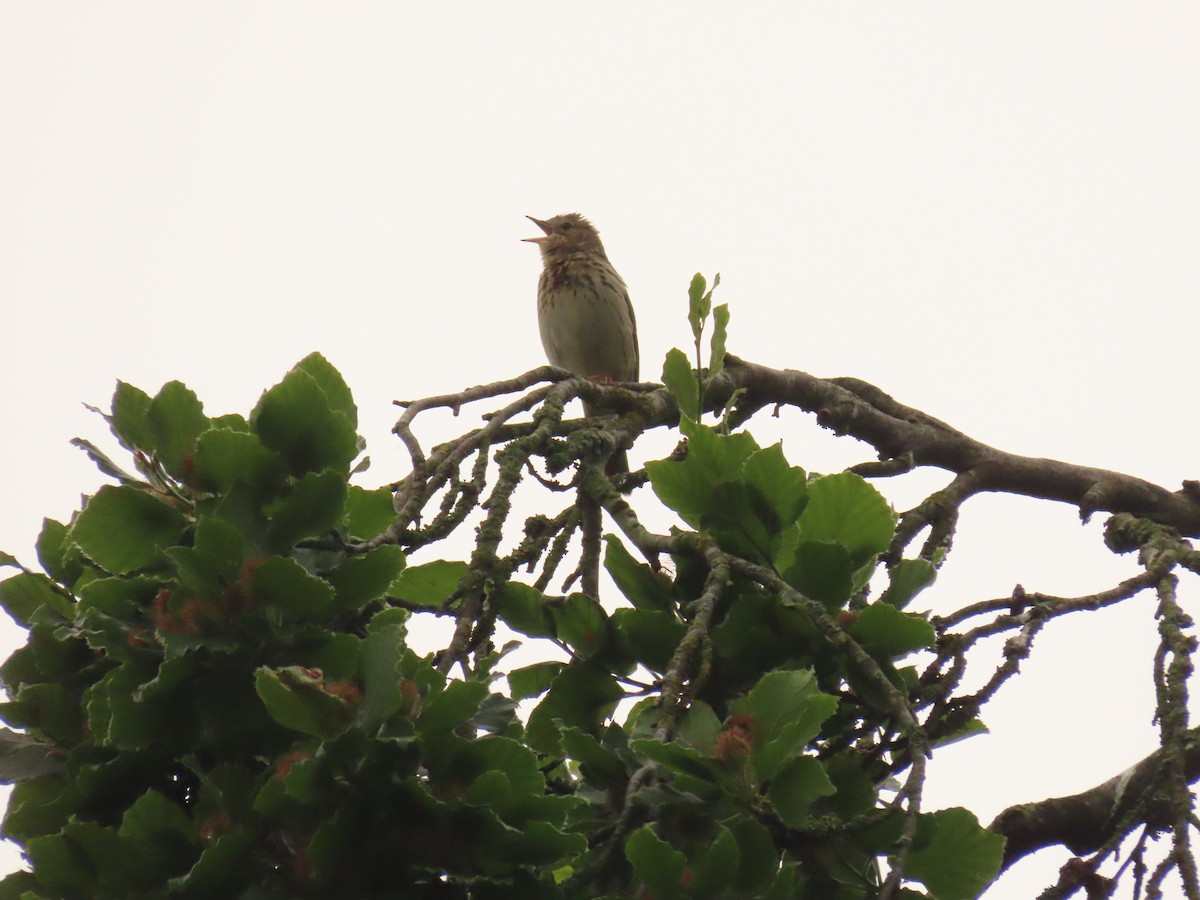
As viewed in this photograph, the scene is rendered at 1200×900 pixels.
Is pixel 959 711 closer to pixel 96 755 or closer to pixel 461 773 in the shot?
pixel 461 773

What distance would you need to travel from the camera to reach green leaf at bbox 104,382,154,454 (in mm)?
1433

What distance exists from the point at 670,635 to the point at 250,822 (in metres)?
0.56

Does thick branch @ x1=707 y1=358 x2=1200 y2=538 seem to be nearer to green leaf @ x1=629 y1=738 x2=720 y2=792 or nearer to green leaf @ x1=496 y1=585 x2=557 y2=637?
green leaf @ x1=496 y1=585 x2=557 y2=637

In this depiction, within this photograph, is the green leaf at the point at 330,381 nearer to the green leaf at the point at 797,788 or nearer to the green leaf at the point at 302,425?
the green leaf at the point at 302,425

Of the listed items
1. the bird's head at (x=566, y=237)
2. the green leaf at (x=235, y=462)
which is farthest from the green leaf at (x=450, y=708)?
the bird's head at (x=566, y=237)

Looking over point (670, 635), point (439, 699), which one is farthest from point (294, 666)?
point (670, 635)

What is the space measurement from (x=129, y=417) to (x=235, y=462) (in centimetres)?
19

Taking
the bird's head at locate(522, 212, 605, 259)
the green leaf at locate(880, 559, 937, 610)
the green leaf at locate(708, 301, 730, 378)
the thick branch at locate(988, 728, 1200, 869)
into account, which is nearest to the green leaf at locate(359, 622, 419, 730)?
the green leaf at locate(880, 559, 937, 610)

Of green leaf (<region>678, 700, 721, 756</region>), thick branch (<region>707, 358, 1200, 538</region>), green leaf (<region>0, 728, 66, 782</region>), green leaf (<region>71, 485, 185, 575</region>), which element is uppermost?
thick branch (<region>707, 358, 1200, 538</region>)

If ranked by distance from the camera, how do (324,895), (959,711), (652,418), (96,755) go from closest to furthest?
(324,895) < (96,755) < (959,711) < (652,418)

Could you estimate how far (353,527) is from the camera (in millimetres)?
1526

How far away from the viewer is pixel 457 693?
3.92ft

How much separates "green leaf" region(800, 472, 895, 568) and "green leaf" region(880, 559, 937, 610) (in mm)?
43

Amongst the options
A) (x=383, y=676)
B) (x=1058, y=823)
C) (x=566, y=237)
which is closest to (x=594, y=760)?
(x=383, y=676)
